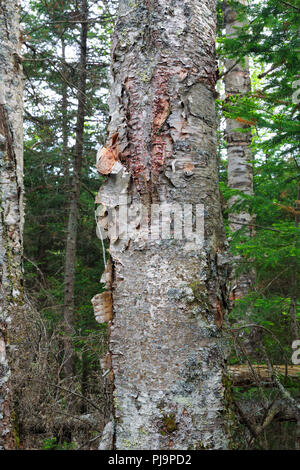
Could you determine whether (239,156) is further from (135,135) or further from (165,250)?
(165,250)

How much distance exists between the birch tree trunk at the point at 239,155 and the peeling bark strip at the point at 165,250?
176 inches

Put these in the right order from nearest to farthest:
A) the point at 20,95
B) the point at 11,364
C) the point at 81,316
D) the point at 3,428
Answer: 1. the point at 3,428
2. the point at 11,364
3. the point at 20,95
4. the point at 81,316

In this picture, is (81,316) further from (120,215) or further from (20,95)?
(120,215)

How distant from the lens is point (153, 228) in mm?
1312

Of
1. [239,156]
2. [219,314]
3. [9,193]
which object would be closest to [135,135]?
[219,314]

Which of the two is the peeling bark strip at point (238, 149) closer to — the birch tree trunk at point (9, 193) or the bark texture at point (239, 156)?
the bark texture at point (239, 156)

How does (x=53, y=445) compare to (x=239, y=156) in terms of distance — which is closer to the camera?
(x=53, y=445)

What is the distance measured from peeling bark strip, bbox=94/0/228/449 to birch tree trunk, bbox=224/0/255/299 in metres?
4.48

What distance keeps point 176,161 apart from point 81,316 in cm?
890

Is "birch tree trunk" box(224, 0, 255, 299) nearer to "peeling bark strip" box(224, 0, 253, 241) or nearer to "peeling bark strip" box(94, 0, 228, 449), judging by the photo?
"peeling bark strip" box(224, 0, 253, 241)

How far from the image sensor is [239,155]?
6520 mm

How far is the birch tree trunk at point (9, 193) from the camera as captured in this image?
3.57m

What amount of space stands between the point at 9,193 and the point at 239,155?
3831 mm
